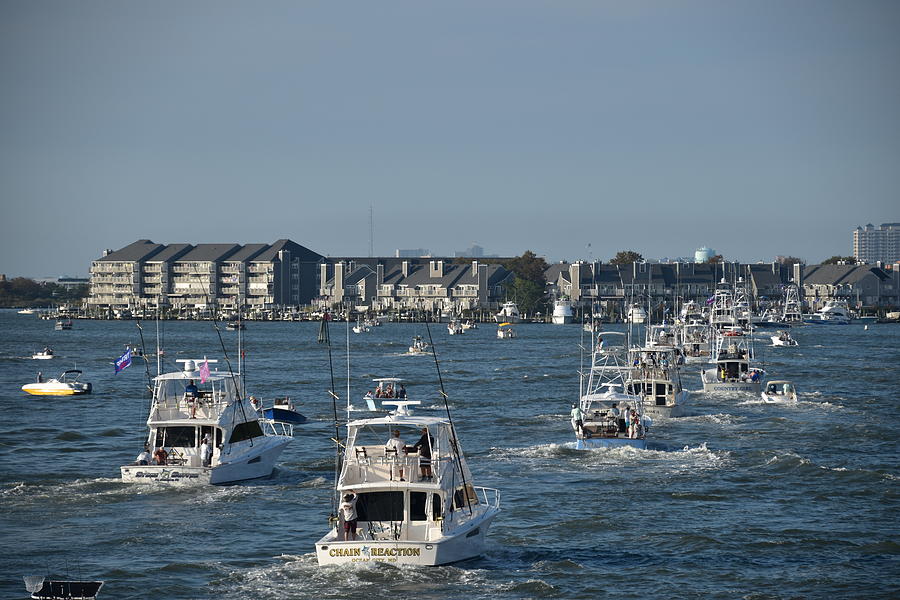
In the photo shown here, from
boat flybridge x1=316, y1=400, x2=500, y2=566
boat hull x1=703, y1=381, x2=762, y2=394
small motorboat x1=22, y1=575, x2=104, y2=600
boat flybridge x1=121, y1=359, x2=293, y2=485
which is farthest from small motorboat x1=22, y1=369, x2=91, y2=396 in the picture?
small motorboat x1=22, y1=575, x2=104, y2=600

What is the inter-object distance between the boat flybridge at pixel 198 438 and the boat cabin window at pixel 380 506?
1464 cm

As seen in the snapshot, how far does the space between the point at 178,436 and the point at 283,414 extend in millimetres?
21117

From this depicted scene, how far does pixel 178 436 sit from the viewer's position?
45812mm

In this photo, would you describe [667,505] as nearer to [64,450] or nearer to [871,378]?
[64,450]

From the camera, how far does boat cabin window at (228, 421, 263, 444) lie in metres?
46.8

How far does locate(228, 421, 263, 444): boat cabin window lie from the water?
6.33 feet

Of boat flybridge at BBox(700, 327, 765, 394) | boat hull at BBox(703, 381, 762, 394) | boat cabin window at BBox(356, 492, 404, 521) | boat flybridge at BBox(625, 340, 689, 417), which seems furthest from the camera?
boat flybridge at BBox(700, 327, 765, 394)

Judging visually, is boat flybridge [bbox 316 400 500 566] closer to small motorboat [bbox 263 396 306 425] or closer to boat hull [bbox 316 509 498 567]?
boat hull [bbox 316 509 498 567]

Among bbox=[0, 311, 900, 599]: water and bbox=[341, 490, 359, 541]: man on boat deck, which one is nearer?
bbox=[341, 490, 359, 541]: man on boat deck

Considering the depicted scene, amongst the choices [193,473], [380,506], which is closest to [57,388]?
[193,473]

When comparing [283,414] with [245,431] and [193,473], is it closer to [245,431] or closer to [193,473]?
[245,431]

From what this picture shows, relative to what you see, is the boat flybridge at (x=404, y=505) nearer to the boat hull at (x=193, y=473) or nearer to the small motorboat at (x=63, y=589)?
the small motorboat at (x=63, y=589)

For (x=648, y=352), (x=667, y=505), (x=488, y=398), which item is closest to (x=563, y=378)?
(x=488, y=398)

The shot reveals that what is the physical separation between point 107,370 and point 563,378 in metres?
41.8
